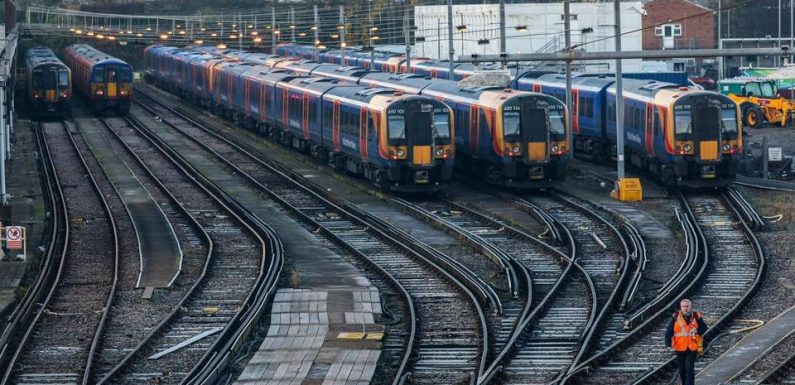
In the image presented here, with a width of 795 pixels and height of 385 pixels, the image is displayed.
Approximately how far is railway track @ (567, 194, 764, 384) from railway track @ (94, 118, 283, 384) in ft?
16.9

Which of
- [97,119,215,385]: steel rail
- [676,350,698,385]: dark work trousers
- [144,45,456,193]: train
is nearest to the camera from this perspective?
[676,350,698,385]: dark work trousers

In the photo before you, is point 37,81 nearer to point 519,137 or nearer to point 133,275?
point 519,137

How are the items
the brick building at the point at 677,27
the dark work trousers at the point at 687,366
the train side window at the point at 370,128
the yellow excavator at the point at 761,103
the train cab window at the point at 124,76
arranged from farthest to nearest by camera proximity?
the brick building at the point at 677,27 → the train cab window at the point at 124,76 → the yellow excavator at the point at 761,103 → the train side window at the point at 370,128 → the dark work trousers at the point at 687,366

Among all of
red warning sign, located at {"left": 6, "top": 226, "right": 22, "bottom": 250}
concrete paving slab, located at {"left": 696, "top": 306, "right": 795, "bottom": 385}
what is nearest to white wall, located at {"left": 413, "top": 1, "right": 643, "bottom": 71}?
red warning sign, located at {"left": 6, "top": 226, "right": 22, "bottom": 250}

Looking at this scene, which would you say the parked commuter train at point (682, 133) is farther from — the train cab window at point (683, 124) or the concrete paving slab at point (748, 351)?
the concrete paving slab at point (748, 351)

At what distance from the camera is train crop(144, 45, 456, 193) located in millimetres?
37406

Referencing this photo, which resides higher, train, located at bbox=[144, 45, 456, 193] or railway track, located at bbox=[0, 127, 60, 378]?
train, located at bbox=[144, 45, 456, 193]

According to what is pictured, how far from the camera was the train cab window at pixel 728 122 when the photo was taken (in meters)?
37.3

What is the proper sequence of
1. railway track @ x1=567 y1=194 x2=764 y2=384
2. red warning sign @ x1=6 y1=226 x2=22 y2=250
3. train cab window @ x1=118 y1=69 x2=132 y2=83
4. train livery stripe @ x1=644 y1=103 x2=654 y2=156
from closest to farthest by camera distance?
railway track @ x1=567 y1=194 x2=764 y2=384 < red warning sign @ x1=6 y1=226 x2=22 y2=250 < train livery stripe @ x1=644 y1=103 x2=654 y2=156 < train cab window @ x1=118 y1=69 x2=132 y2=83

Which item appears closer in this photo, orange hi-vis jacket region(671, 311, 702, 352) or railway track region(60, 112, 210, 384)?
orange hi-vis jacket region(671, 311, 702, 352)

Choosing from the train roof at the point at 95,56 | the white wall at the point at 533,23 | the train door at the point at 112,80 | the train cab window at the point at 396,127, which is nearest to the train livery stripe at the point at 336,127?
the train cab window at the point at 396,127

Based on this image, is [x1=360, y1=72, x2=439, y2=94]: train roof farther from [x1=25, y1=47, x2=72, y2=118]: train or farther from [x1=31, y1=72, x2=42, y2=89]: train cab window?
[x1=31, y1=72, x2=42, y2=89]: train cab window

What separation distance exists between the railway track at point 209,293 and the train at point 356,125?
4.03m

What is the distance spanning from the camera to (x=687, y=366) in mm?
16828
